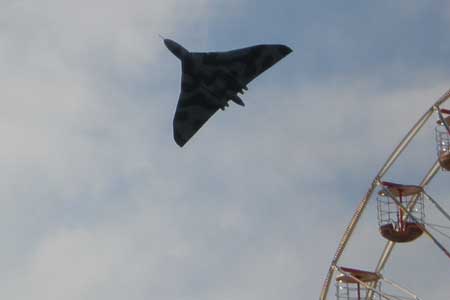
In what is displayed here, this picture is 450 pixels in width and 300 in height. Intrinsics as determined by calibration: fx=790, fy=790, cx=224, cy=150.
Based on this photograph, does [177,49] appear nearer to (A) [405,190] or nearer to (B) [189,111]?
(B) [189,111]

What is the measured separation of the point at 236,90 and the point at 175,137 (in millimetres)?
4352

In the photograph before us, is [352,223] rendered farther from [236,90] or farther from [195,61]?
[195,61]

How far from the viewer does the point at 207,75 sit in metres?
43.2

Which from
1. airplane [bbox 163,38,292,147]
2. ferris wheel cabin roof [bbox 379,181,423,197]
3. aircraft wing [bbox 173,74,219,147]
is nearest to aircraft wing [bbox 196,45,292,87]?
airplane [bbox 163,38,292,147]

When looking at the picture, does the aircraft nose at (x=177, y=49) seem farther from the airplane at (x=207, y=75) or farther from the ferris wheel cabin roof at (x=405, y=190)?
the ferris wheel cabin roof at (x=405, y=190)

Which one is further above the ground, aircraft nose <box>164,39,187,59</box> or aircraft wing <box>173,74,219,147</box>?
aircraft nose <box>164,39,187,59</box>

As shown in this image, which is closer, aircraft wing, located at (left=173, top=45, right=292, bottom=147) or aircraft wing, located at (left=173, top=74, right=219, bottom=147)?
aircraft wing, located at (left=173, top=45, right=292, bottom=147)

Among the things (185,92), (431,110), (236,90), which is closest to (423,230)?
(431,110)

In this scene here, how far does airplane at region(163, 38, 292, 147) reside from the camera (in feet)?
140

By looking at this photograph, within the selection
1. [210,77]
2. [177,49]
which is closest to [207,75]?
[210,77]

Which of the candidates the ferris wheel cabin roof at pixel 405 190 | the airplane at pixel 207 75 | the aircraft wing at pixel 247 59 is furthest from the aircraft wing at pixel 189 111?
the ferris wheel cabin roof at pixel 405 190

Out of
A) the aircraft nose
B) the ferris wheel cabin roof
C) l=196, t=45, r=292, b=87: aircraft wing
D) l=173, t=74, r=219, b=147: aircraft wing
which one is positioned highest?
the aircraft nose

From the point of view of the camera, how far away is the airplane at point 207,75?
140 ft

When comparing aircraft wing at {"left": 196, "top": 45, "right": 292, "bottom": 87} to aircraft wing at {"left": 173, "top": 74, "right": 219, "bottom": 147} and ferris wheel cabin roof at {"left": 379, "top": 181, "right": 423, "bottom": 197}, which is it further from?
ferris wheel cabin roof at {"left": 379, "top": 181, "right": 423, "bottom": 197}
